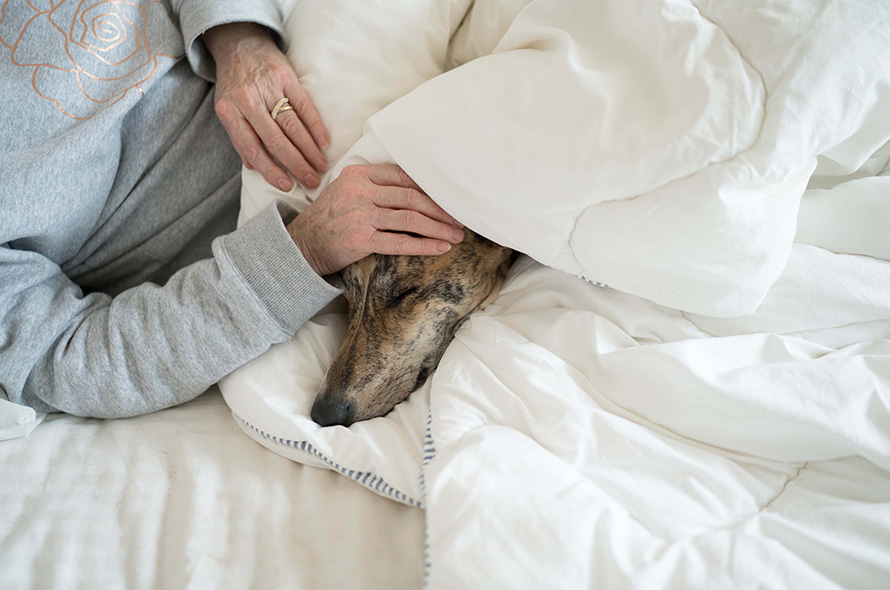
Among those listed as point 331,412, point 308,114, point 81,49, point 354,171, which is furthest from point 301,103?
point 331,412

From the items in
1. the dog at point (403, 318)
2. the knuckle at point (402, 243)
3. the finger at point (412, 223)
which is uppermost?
the finger at point (412, 223)

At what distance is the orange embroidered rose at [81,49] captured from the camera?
4.27ft

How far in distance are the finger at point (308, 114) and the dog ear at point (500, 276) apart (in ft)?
1.62

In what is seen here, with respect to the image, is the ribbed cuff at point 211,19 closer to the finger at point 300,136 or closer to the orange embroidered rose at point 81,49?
the orange embroidered rose at point 81,49

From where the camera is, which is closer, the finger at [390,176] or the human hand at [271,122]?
the finger at [390,176]

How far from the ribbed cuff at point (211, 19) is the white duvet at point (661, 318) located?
21.7 inches

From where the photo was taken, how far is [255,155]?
1337mm

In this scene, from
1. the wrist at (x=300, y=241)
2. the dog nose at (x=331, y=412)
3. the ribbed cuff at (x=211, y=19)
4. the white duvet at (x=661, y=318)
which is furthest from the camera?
the ribbed cuff at (x=211, y=19)

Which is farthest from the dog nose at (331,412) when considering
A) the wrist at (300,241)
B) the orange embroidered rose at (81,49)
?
the orange embroidered rose at (81,49)

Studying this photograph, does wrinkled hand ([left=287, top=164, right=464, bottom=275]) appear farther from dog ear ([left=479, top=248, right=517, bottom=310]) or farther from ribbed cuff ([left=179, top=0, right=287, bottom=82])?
ribbed cuff ([left=179, top=0, right=287, bottom=82])

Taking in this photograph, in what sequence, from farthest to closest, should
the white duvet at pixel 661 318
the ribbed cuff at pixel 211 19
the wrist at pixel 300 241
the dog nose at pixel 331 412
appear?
the ribbed cuff at pixel 211 19 < the wrist at pixel 300 241 < the dog nose at pixel 331 412 < the white duvet at pixel 661 318

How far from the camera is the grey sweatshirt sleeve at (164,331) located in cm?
117

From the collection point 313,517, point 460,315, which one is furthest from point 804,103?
point 313,517

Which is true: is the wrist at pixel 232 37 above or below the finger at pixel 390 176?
above
